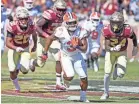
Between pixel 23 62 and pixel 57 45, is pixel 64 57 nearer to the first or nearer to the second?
pixel 23 62

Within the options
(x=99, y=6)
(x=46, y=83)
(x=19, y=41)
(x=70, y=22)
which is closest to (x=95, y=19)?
(x=46, y=83)

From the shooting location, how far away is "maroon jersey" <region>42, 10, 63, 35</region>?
14.6m

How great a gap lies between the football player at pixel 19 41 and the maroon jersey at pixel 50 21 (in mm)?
733

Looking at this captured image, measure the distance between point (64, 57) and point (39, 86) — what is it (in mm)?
2530

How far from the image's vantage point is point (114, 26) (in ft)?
41.6

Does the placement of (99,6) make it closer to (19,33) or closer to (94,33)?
(94,33)

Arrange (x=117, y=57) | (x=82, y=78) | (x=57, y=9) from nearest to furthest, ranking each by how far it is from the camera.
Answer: (x=82, y=78) < (x=117, y=57) < (x=57, y=9)

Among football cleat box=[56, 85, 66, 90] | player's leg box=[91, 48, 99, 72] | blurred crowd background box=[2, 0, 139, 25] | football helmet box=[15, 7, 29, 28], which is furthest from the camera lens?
blurred crowd background box=[2, 0, 139, 25]

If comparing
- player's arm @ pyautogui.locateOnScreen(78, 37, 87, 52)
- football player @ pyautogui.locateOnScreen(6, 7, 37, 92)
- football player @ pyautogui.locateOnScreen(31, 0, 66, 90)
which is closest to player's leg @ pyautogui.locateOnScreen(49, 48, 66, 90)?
football player @ pyautogui.locateOnScreen(31, 0, 66, 90)

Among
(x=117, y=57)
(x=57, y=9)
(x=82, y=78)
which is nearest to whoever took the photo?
(x=82, y=78)

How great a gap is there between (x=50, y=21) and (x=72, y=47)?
2.36m

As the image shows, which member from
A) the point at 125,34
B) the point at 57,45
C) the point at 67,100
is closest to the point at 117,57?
the point at 125,34

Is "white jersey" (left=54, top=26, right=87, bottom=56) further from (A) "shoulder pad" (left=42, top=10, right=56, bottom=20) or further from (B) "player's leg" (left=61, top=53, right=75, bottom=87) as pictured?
(A) "shoulder pad" (left=42, top=10, right=56, bottom=20)

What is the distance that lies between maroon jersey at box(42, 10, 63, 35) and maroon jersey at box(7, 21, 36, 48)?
2.42 ft
